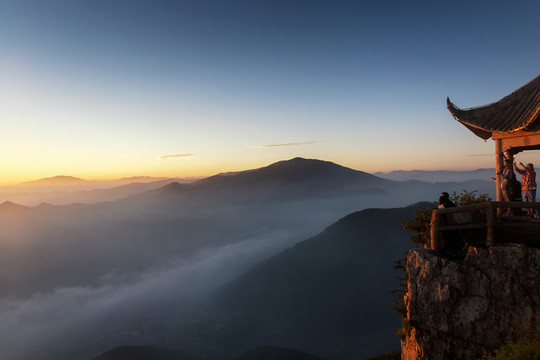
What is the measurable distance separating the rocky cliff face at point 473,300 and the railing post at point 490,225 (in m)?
0.30

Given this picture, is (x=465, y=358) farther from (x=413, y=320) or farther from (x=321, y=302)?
(x=321, y=302)

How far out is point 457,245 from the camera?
12836 mm

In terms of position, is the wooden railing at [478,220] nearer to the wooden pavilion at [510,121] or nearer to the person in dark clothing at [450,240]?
the person in dark clothing at [450,240]

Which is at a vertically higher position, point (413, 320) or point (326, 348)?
point (413, 320)

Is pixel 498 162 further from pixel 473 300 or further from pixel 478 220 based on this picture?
pixel 473 300

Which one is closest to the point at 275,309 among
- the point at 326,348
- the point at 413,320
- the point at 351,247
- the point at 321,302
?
the point at 321,302

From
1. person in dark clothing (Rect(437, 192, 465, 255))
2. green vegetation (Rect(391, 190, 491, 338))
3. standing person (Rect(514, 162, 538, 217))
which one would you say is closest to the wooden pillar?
standing person (Rect(514, 162, 538, 217))

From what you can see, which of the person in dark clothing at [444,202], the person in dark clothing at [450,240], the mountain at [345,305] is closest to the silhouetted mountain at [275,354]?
the mountain at [345,305]

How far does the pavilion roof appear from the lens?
13703 mm

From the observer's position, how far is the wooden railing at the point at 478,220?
37.6 ft

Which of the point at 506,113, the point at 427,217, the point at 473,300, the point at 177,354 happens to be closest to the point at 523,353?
the point at 473,300

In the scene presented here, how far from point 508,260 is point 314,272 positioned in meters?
199

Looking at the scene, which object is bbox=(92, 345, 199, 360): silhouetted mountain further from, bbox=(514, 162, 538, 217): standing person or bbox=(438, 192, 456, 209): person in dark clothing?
bbox=(514, 162, 538, 217): standing person

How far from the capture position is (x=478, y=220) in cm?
1297
